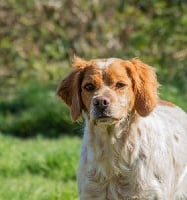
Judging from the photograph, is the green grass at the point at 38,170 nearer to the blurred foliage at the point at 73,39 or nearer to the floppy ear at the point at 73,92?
the floppy ear at the point at 73,92

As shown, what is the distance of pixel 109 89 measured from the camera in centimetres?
590

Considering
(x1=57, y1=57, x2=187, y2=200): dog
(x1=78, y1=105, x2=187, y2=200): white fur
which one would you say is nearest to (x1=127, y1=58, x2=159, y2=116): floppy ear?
(x1=57, y1=57, x2=187, y2=200): dog

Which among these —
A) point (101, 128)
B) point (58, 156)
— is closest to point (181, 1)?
point (58, 156)

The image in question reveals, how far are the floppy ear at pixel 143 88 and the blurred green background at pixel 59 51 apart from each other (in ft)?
9.84

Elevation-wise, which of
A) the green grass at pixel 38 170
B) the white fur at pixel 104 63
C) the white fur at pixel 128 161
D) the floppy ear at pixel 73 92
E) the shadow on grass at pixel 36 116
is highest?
the white fur at pixel 104 63

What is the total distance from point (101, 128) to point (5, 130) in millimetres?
6874

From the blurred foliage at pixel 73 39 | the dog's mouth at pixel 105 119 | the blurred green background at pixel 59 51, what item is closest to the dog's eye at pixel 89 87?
the dog's mouth at pixel 105 119

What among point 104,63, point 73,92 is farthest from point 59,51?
point 104,63

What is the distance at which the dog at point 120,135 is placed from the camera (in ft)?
19.4

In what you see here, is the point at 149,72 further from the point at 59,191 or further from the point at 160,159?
the point at 59,191

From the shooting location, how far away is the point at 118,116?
583cm

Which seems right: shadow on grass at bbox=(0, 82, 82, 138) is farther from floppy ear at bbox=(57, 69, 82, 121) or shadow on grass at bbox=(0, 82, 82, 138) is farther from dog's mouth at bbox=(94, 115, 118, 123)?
dog's mouth at bbox=(94, 115, 118, 123)

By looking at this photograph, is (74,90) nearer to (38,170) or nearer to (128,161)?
(128,161)

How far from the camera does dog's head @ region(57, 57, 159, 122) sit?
19.0 ft
